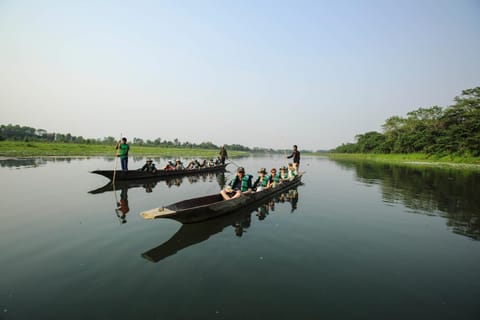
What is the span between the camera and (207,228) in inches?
294

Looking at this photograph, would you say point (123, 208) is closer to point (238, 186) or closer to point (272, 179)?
point (238, 186)

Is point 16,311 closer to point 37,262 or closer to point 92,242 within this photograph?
point 37,262

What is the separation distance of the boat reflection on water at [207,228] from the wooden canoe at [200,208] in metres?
0.27

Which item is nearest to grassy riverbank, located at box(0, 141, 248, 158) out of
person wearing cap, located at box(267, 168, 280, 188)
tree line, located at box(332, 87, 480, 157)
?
person wearing cap, located at box(267, 168, 280, 188)

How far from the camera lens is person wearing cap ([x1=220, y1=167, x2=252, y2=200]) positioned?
30.2 feet

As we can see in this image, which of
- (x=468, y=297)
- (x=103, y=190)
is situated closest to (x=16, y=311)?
(x=468, y=297)

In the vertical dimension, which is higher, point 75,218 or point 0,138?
point 0,138

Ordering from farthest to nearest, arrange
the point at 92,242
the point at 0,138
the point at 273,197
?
the point at 0,138 → the point at 273,197 → the point at 92,242

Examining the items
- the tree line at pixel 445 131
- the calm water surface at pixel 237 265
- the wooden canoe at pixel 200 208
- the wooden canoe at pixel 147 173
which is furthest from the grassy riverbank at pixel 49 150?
the tree line at pixel 445 131

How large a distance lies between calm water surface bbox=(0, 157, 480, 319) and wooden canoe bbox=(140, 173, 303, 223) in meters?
0.44

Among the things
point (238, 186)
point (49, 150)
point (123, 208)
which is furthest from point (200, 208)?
point (49, 150)

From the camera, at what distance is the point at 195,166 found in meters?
23.6

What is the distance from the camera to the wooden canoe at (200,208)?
6.09 m

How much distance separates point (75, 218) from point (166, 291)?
6021mm
